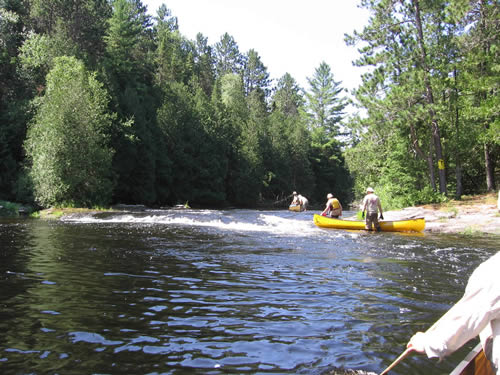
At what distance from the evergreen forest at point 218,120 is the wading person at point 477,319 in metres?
22.5

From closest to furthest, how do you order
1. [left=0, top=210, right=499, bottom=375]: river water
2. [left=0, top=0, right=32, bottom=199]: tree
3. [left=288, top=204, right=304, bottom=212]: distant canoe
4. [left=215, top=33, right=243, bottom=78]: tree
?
[left=0, top=210, right=499, bottom=375]: river water < [left=288, top=204, right=304, bottom=212]: distant canoe < [left=0, top=0, right=32, bottom=199]: tree < [left=215, top=33, right=243, bottom=78]: tree

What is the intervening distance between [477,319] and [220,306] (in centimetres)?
456

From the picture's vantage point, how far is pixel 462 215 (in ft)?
68.2

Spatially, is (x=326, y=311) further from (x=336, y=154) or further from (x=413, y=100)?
(x=336, y=154)

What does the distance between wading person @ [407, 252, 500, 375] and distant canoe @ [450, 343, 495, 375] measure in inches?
2.0

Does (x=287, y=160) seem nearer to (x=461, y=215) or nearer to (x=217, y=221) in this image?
(x=217, y=221)

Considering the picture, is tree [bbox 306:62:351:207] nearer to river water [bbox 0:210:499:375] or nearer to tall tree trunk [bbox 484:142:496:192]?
tall tree trunk [bbox 484:142:496:192]

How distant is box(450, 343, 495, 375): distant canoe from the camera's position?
2.54 meters

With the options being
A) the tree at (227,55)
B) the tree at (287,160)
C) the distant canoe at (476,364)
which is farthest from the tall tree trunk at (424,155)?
the tree at (227,55)

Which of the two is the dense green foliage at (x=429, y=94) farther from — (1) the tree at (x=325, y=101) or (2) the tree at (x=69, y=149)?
(1) the tree at (x=325, y=101)

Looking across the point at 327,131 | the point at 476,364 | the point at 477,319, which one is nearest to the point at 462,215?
the point at 476,364

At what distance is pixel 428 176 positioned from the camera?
28281mm

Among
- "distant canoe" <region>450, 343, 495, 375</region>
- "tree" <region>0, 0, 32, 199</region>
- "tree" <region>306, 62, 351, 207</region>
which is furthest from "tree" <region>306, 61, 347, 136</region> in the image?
"distant canoe" <region>450, 343, 495, 375</region>

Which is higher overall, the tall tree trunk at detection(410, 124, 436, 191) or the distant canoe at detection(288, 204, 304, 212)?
the tall tree trunk at detection(410, 124, 436, 191)
